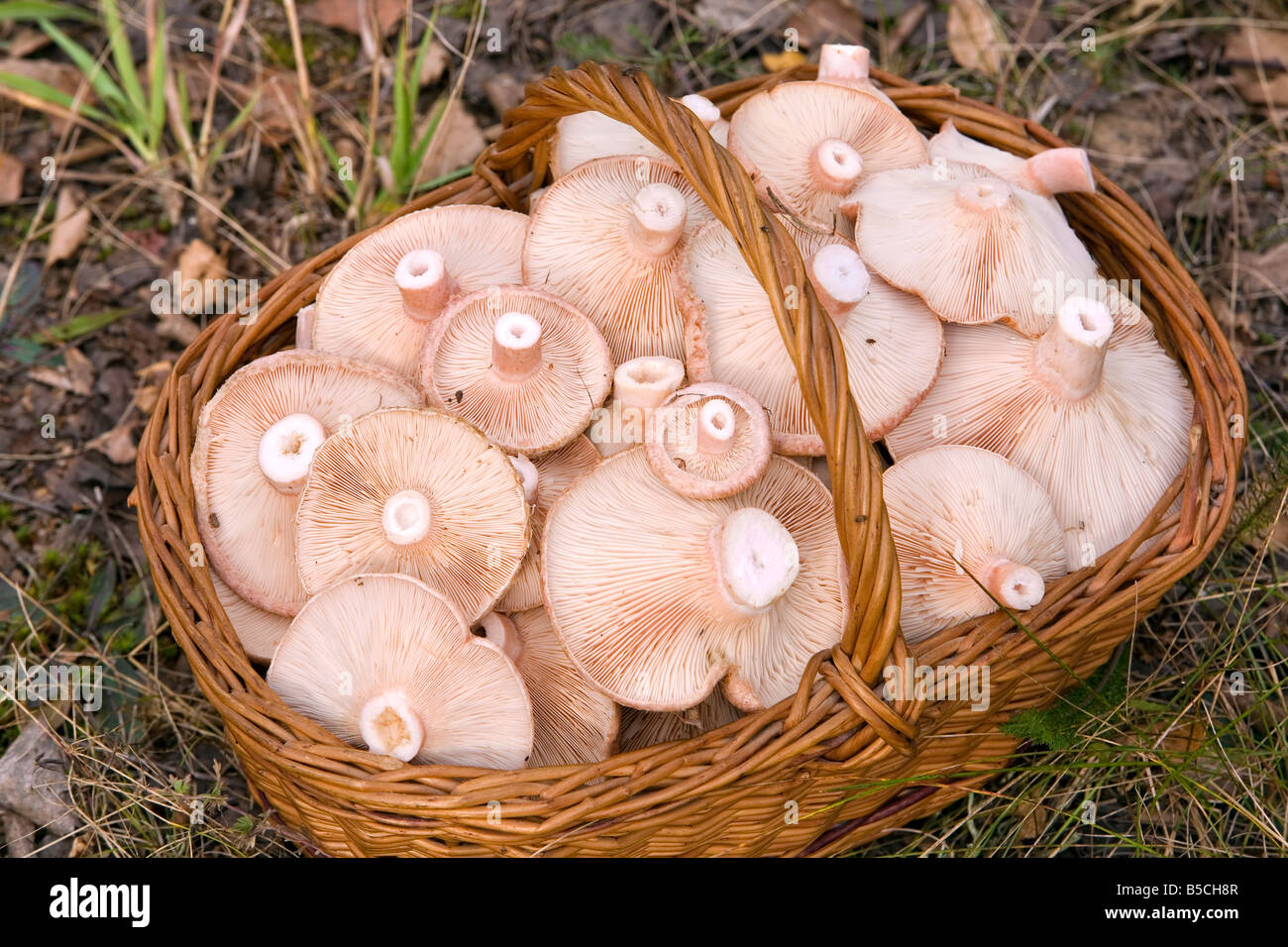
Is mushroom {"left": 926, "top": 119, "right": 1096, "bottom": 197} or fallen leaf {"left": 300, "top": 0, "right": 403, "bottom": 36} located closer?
mushroom {"left": 926, "top": 119, "right": 1096, "bottom": 197}

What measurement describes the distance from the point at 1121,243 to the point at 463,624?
2.09 metres

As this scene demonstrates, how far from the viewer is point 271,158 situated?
3963 millimetres

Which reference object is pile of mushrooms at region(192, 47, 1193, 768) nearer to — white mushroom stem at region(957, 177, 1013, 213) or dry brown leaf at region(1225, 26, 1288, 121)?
white mushroom stem at region(957, 177, 1013, 213)

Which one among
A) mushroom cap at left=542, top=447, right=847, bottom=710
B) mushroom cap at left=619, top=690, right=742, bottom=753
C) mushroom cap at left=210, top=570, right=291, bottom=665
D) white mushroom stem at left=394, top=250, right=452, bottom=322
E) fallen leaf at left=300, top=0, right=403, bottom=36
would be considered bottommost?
mushroom cap at left=619, top=690, right=742, bottom=753

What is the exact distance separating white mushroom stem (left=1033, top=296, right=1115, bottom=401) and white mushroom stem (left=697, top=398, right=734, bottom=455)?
83cm

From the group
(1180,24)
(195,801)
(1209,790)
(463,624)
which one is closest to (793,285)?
(463,624)

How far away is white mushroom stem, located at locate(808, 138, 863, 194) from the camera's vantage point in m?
2.72

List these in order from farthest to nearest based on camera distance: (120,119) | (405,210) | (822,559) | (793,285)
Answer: (120,119), (405,210), (822,559), (793,285)

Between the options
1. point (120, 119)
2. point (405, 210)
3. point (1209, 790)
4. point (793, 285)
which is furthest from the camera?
point (120, 119)

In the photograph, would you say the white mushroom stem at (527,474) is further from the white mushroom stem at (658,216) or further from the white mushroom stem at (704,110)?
the white mushroom stem at (704,110)

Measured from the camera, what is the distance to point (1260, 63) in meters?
3.96

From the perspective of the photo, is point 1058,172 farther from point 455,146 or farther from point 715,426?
point 455,146

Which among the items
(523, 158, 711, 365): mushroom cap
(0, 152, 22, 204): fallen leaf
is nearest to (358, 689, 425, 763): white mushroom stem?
(523, 158, 711, 365): mushroom cap

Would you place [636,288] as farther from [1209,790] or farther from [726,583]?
[1209,790]
